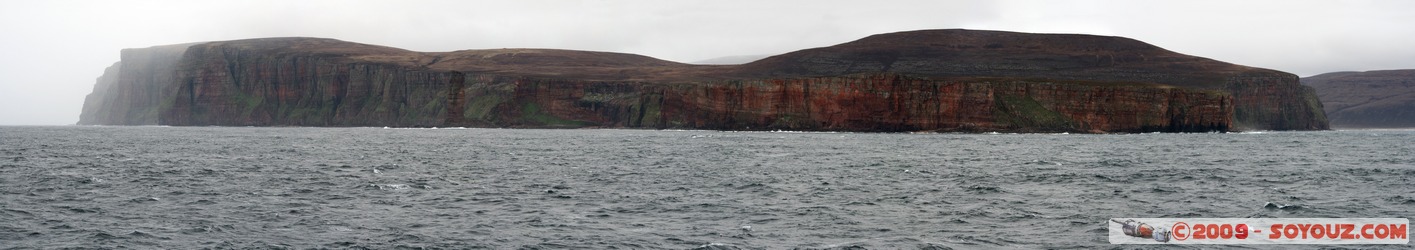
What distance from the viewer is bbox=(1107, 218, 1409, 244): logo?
38.1 meters

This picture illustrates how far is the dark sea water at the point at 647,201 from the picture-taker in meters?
39.0

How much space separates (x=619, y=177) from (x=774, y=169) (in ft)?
43.5

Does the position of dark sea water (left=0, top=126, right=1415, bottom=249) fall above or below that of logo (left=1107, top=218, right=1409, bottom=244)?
below

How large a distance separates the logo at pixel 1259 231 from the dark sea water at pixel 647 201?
1295 mm

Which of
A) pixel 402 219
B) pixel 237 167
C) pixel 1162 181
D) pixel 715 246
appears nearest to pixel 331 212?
pixel 402 219

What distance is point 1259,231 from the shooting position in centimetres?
4059

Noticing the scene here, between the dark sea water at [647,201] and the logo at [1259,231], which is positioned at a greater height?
the logo at [1259,231]

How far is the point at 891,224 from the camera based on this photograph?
42812 millimetres

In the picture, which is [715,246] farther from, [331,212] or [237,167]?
[237,167]

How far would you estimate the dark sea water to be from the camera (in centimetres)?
3897

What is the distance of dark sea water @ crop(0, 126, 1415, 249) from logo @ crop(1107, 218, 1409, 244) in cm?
130

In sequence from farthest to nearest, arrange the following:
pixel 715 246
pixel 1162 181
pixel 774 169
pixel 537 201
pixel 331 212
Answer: pixel 774 169, pixel 1162 181, pixel 537 201, pixel 331 212, pixel 715 246

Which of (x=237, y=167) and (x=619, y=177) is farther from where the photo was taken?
(x=237, y=167)

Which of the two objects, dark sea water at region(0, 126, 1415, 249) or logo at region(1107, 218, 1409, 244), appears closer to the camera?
logo at region(1107, 218, 1409, 244)
